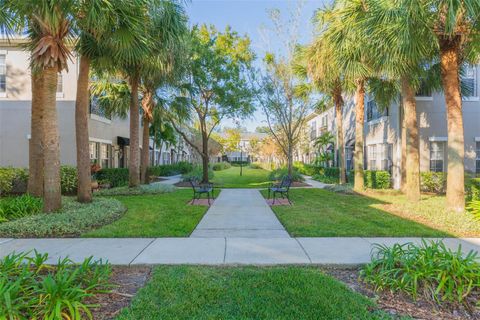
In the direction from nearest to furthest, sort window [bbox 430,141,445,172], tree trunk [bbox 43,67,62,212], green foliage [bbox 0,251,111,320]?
green foliage [bbox 0,251,111,320] < tree trunk [bbox 43,67,62,212] < window [bbox 430,141,445,172]

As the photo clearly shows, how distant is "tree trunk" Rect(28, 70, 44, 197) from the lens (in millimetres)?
10273

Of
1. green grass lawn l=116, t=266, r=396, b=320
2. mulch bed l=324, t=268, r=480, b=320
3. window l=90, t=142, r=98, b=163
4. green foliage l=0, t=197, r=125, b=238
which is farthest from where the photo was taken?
window l=90, t=142, r=98, b=163

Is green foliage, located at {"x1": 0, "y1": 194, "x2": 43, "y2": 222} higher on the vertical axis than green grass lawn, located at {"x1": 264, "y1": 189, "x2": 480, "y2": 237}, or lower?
higher

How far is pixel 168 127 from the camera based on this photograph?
2645 cm

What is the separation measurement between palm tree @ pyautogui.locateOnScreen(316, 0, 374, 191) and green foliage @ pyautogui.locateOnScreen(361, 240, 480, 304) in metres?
7.30

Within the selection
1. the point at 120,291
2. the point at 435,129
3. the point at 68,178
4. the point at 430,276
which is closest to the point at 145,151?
the point at 68,178

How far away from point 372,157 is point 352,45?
9448 mm

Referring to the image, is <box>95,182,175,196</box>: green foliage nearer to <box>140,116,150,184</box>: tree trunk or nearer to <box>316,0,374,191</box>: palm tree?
<box>140,116,150,184</box>: tree trunk

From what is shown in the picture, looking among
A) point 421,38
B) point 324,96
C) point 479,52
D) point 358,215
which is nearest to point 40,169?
point 358,215

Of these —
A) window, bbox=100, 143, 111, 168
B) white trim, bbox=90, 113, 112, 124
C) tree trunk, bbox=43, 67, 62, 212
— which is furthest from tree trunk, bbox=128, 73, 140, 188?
tree trunk, bbox=43, 67, 62, 212

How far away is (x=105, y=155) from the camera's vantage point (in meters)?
18.9

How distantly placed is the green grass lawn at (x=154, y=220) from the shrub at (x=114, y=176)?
216 inches

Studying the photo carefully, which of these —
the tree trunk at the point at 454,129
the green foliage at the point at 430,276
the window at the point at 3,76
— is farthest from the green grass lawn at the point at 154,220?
the window at the point at 3,76

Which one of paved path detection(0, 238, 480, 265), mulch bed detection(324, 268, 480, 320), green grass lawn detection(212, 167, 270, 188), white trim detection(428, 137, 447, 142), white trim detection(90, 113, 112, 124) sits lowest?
mulch bed detection(324, 268, 480, 320)
